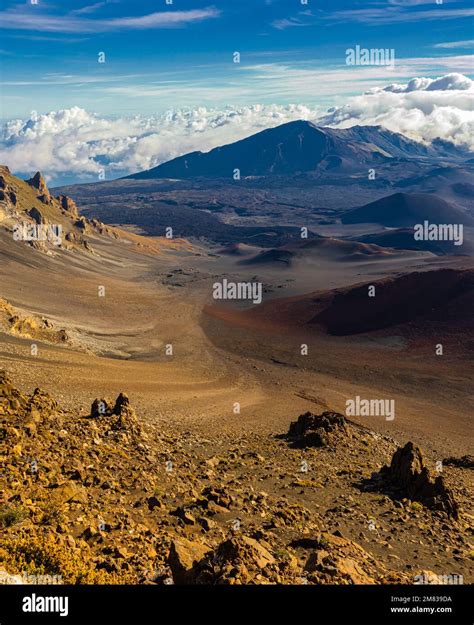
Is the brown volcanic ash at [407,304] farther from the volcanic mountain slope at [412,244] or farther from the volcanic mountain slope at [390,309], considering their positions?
the volcanic mountain slope at [412,244]

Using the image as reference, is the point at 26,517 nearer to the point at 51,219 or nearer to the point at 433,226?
the point at 51,219

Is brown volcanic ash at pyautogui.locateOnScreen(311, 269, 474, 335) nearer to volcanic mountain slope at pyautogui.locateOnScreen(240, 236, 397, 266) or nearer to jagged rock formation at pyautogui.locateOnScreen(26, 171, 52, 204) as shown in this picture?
volcanic mountain slope at pyautogui.locateOnScreen(240, 236, 397, 266)

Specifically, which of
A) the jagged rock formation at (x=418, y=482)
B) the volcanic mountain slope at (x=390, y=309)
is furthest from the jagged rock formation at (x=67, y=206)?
the jagged rock formation at (x=418, y=482)

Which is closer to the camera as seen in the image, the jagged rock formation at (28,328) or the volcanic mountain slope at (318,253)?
the jagged rock formation at (28,328)

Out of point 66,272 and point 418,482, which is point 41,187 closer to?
point 66,272

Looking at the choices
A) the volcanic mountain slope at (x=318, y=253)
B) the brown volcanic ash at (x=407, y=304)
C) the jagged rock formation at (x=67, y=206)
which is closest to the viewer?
the brown volcanic ash at (x=407, y=304)
